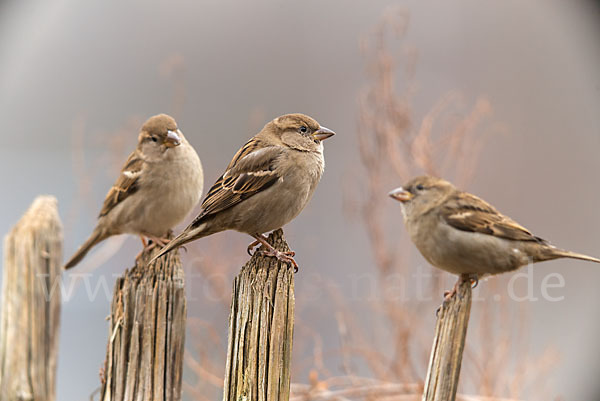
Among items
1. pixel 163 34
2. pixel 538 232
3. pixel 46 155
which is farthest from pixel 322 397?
pixel 46 155

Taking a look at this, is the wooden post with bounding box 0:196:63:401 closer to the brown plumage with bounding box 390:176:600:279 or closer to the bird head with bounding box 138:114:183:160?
the bird head with bounding box 138:114:183:160

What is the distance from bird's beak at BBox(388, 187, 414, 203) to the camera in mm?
3180

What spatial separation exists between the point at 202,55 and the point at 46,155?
78.1 inches

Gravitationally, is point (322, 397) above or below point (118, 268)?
below

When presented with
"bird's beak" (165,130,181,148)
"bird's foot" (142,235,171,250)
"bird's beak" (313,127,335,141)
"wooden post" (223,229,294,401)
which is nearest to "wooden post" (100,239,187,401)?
"wooden post" (223,229,294,401)

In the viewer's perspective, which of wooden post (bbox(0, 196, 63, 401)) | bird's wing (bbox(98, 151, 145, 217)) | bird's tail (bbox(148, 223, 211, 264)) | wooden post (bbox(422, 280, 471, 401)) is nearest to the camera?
wooden post (bbox(422, 280, 471, 401))

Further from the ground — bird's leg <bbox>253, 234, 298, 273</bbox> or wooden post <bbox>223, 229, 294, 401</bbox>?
bird's leg <bbox>253, 234, 298, 273</bbox>

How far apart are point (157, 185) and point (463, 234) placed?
5.16 feet

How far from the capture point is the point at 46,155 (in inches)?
272

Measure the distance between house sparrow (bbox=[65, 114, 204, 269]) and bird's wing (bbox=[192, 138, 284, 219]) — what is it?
60cm

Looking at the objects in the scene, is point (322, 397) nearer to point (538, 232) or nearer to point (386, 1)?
point (538, 232)

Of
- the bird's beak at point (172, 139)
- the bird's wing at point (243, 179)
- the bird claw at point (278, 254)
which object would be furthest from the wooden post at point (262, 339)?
the bird's beak at point (172, 139)

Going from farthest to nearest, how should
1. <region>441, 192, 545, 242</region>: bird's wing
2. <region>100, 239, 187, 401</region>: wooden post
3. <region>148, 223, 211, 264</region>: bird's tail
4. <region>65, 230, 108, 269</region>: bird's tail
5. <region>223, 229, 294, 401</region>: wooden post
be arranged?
1. <region>65, 230, 108, 269</region>: bird's tail
2. <region>441, 192, 545, 242</region>: bird's wing
3. <region>148, 223, 211, 264</region>: bird's tail
4. <region>100, 239, 187, 401</region>: wooden post
5. <region>223, 229, 294, 401</region>: wooden post

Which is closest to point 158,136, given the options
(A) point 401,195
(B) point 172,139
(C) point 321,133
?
(B) point 172,139
